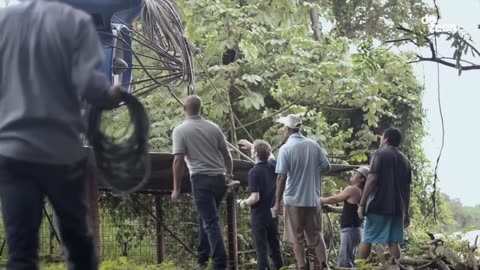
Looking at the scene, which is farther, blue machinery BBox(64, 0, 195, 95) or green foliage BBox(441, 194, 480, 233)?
green foliage BBox(441, 194, 480, 233)

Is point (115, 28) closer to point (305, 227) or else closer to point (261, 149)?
point (261, 149)

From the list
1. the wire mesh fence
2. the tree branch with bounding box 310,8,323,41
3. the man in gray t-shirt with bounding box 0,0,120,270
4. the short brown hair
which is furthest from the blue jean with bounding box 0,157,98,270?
the tree branch with bounding box 310,8,323,41

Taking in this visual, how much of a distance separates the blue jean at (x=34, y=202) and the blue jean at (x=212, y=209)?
10.9 feet

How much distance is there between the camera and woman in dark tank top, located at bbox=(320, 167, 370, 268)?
9070 mm

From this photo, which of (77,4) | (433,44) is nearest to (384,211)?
(433,44)

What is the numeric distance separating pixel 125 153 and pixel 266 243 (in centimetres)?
472

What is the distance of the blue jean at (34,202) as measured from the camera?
3.60 m

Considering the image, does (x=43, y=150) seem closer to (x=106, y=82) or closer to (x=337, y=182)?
(x=106, y=82)

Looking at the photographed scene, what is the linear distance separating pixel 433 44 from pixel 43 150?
316cm

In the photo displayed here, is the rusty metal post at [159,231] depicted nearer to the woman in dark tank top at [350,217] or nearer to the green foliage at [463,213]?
the woman in dark tank top at [350,217]

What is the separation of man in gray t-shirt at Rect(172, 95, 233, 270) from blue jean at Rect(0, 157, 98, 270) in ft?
11.0

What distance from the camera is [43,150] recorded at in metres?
3.59

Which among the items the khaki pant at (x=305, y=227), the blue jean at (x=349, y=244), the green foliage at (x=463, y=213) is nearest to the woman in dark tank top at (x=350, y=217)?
the blue jean at (x=349, y=244)

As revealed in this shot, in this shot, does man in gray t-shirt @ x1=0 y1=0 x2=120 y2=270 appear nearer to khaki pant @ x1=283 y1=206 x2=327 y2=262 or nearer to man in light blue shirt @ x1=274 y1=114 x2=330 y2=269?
man in light blue shirt @ x1=274 y1=114 x2=330 y2=269
